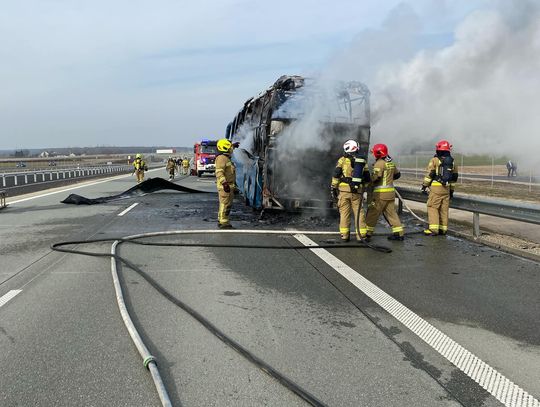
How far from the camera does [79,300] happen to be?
5281 mm

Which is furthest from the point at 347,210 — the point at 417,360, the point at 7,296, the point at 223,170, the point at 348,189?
the point at 7,296

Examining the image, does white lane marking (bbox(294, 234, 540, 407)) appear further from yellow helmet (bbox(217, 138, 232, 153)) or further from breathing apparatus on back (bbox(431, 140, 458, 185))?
yellow helmet (bbox(217, 138, 232, 153))

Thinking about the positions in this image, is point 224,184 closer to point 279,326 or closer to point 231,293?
point 231,293

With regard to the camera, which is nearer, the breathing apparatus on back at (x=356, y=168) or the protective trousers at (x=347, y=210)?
the breathing apparatus on back at (x=356, y=168)

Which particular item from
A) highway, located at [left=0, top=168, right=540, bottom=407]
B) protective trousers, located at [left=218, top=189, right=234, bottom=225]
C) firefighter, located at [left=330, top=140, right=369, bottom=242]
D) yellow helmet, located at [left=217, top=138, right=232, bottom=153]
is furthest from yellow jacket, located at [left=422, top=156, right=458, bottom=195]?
yellow helmet, located at [left=217, top=138, right=232, bottom=153]

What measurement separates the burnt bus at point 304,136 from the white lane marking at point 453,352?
528 cm

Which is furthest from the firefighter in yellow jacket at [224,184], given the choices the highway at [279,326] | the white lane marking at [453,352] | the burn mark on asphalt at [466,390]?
the burn mark on asphalt at [466,390]

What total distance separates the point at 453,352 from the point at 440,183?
586 centimetres

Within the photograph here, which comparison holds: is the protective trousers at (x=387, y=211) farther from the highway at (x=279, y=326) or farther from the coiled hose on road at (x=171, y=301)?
the coiled hose on road at (x=171, y=301)

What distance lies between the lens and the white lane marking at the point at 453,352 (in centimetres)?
320

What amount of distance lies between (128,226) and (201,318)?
6812mm

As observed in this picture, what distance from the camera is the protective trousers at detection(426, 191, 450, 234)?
30.6 feet

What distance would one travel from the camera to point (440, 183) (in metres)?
9.29

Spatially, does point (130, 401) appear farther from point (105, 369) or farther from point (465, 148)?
point (465, 148)
